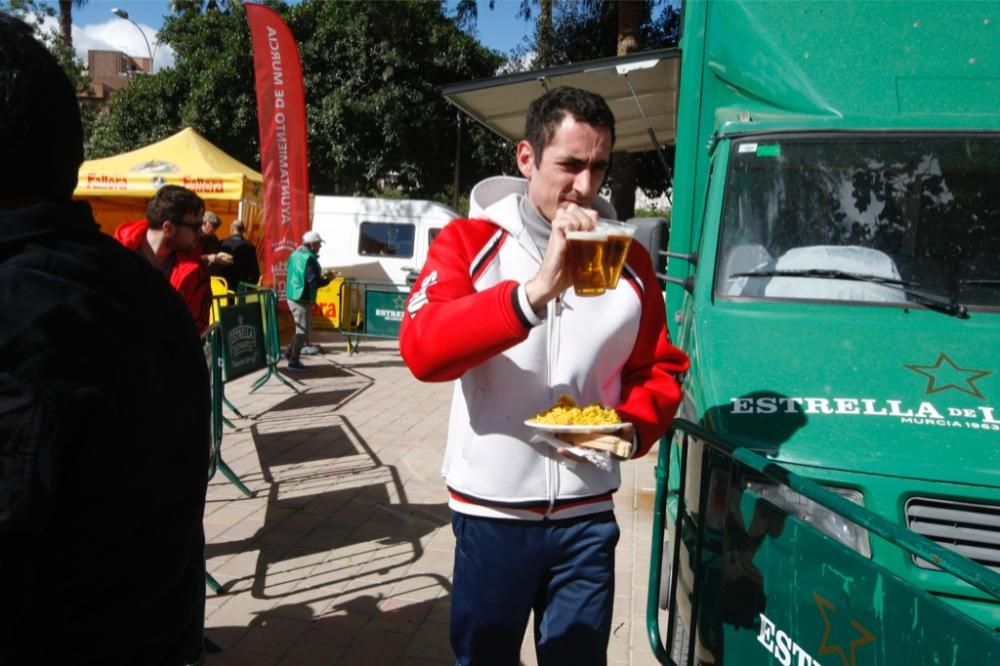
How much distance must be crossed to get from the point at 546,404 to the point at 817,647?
38.2 inches

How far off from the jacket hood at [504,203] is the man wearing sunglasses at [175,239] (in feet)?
10.2

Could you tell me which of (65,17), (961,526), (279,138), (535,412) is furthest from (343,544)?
(65,17)

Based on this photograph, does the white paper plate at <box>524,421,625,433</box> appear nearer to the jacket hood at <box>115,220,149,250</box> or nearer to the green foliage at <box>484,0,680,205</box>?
the jacket hood at <box>115,220,149,250</box>

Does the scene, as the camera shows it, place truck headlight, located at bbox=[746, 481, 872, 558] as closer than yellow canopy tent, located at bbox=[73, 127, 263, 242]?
Yes

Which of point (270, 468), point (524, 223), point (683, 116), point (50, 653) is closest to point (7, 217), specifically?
point (50, 653)

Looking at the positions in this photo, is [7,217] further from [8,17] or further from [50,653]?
[50,653]

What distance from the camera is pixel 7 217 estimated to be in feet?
4.25

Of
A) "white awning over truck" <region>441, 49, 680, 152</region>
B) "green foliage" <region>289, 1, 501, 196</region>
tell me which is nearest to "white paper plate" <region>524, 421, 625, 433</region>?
"white awning over truck" <region>441, 49, 680, 152</region>

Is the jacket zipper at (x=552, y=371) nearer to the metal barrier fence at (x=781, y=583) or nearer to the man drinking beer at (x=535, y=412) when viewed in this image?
the man drinking beer at (x=535, y=412)

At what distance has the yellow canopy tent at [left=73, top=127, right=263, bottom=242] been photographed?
13922 mm

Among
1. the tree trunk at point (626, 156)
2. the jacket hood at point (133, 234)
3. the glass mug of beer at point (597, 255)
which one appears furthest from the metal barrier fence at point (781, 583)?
the tree trunk at point (626, 156)

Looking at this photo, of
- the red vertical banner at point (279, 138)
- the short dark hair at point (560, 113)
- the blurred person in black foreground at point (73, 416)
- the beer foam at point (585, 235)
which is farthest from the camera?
the red vertical banner at point (279, 138)

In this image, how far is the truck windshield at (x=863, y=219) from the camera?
340 cm

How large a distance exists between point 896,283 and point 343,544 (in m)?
3.40
